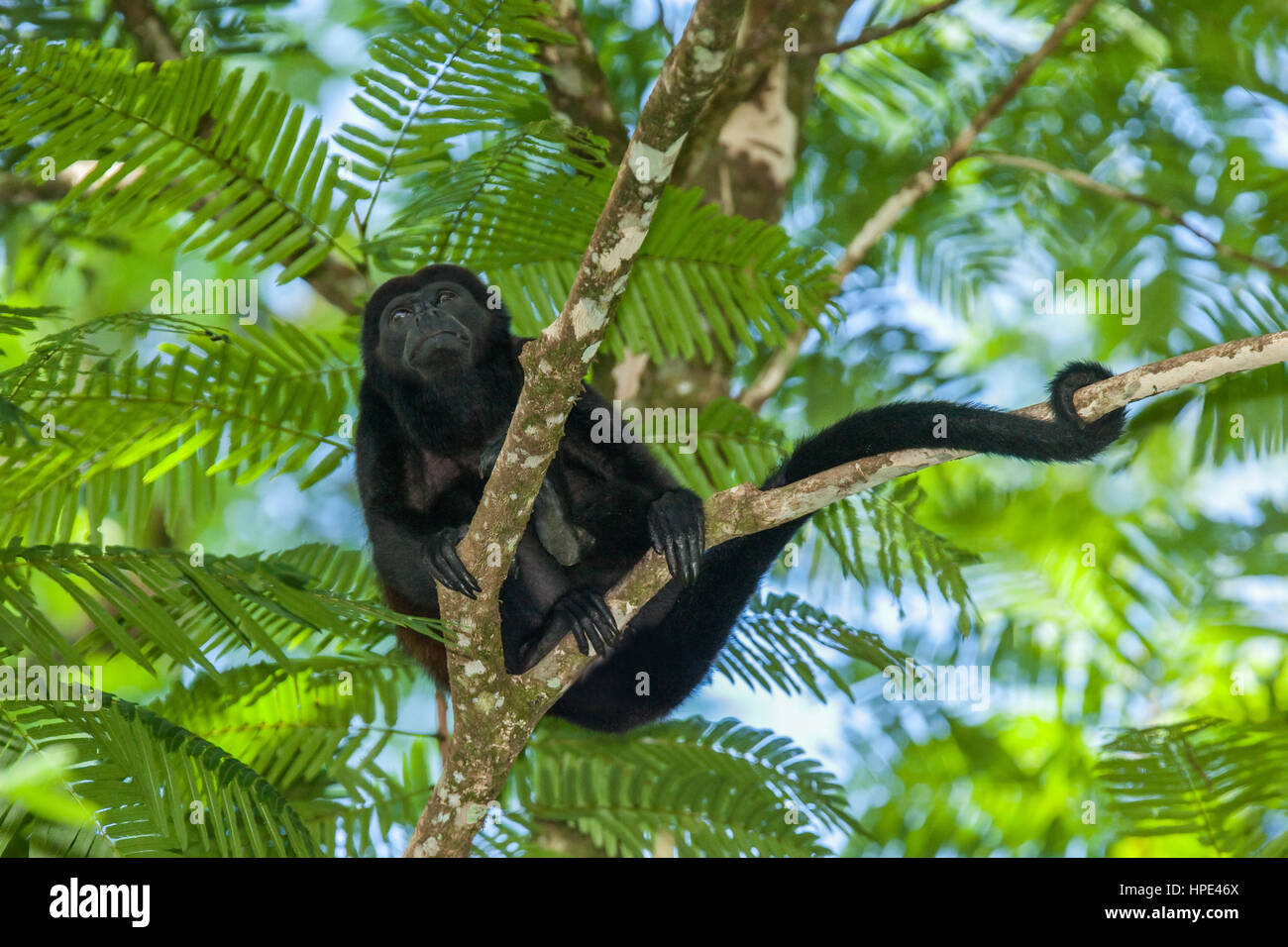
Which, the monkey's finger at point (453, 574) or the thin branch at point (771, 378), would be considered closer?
the monkey's finger at point (453, 574)

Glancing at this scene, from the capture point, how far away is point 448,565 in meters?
3.67

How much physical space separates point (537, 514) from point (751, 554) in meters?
0.79

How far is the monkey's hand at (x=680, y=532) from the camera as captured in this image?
12.4 ft

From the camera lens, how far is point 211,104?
181 inches

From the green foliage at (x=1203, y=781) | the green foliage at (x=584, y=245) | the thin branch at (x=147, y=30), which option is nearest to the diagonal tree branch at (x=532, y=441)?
the green foliage at (x=584, y=245)

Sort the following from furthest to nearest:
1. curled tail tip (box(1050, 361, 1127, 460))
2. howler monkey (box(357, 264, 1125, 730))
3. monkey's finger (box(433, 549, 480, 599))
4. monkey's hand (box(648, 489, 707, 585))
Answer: howler monkey (box(357, 264, 1125, 730)), monkey's hand (box(648, 489, 707, 585)), monkey's finger (box(433, 549, 480, 599)), curled tail tip (box(1050, 361, 1127, 460))

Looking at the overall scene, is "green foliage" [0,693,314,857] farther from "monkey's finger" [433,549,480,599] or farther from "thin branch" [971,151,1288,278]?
"thin branch" [971,151,1288,278]

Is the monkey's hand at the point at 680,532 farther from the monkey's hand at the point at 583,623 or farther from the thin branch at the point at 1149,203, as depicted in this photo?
the thin branch at the point at 1149,203

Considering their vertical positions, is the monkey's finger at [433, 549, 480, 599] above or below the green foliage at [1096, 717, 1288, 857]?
above

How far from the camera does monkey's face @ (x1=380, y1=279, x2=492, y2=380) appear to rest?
15.4ft

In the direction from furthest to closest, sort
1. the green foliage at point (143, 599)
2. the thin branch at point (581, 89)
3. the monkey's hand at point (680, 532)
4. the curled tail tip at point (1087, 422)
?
the thin branch at point (581, 89) < the monkey's hand at point (680, 532) < the curled tail tip at point (1087, 422) < the green foliage at point (143, 599)

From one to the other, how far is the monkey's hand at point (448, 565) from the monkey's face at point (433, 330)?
108 cm

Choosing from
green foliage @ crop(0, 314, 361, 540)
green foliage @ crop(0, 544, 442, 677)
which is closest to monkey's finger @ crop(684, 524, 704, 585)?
green foliage @ crop(0, 544, 442, 677)

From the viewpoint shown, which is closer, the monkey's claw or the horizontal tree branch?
the horizontal tree branch
